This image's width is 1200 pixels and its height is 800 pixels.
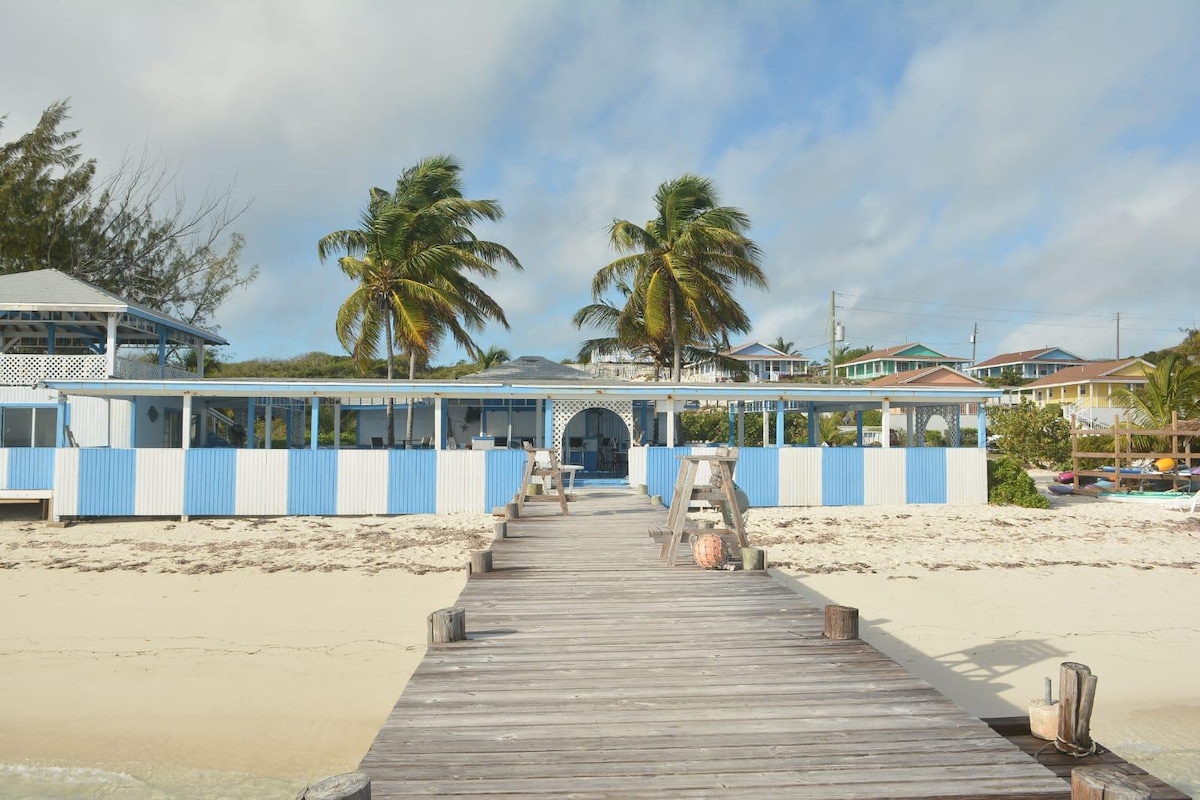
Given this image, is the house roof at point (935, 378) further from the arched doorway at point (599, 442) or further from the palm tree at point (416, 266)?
the palm tree at point (416, 266)

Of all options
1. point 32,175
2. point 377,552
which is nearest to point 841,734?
point 377,552

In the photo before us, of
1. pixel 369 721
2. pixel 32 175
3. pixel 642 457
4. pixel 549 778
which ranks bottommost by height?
pixel 369 721

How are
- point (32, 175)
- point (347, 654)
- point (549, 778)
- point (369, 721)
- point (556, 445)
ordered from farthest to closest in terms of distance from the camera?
point (32, 175), point (556, 445), point (347, 654), point (369, 721), point (549, 778)

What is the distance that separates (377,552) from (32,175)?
27858mm

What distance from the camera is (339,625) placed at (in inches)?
397

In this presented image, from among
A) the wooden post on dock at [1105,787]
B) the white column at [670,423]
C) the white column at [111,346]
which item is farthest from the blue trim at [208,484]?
the wooden post on dock at [1105,787]

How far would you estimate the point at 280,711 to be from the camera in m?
7.51

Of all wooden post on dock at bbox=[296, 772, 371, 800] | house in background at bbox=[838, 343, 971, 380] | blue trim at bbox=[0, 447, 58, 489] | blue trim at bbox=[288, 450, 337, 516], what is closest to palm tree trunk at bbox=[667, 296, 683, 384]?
blue trim at bbox=[288, 450, 337, 516]

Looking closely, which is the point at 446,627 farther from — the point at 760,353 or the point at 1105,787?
the point at 760,353

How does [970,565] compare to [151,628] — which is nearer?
[151,628]

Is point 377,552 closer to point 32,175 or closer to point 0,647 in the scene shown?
point 0,647

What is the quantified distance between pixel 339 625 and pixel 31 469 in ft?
38.5

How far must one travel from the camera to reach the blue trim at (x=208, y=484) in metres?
17.5

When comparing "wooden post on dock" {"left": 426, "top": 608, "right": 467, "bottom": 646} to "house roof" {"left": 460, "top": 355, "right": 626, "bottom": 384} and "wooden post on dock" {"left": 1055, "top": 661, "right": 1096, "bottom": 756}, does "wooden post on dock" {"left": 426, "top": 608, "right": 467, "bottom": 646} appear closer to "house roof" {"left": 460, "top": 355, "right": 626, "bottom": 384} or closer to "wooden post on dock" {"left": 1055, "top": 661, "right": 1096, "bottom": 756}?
"wooden post on dock" {"left": 1055, "top": 661, "right": 1096, "bottom": 756}
